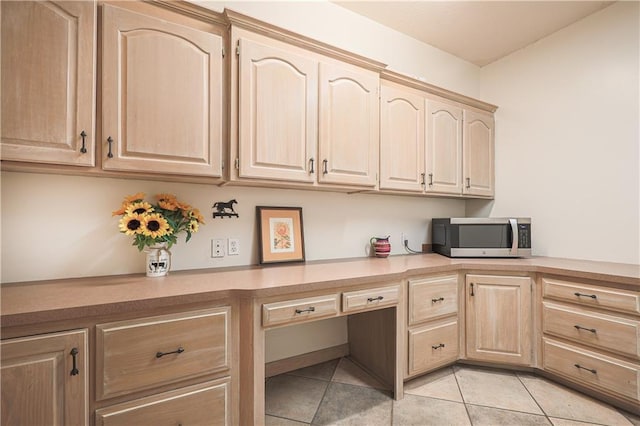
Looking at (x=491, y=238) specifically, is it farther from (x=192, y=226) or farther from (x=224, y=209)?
(x=192, y=226)

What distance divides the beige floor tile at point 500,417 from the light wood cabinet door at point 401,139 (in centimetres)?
146

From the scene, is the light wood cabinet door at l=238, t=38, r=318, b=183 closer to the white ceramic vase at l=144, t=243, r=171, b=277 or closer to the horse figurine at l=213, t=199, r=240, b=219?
A: the horse figurine at l=213, t=199, r=240, b=219

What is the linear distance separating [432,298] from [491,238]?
82cm

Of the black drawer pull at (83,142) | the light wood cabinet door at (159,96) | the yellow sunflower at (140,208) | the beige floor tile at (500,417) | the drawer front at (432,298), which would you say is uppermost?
the light wood cabinet door at (159,96)

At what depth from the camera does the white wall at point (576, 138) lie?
2.08 m

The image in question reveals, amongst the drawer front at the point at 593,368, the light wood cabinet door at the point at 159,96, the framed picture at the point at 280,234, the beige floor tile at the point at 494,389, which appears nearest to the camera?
the light wood cabinet door at the point at 159,96

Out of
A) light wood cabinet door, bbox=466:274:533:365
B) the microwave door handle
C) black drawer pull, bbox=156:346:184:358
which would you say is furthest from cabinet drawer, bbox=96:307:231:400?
the microwave door handle

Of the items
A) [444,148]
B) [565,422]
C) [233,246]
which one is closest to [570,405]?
[565,422]

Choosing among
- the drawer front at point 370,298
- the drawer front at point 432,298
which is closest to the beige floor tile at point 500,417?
the drawer front at point 432,298

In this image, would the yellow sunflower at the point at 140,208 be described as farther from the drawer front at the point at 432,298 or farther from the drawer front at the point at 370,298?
the drawer front at the point at 432,298

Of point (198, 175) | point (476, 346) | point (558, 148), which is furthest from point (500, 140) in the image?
point (198, 175)

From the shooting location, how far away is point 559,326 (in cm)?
191

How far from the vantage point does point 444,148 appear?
245 cm

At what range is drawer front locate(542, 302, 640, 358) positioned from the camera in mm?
1630
